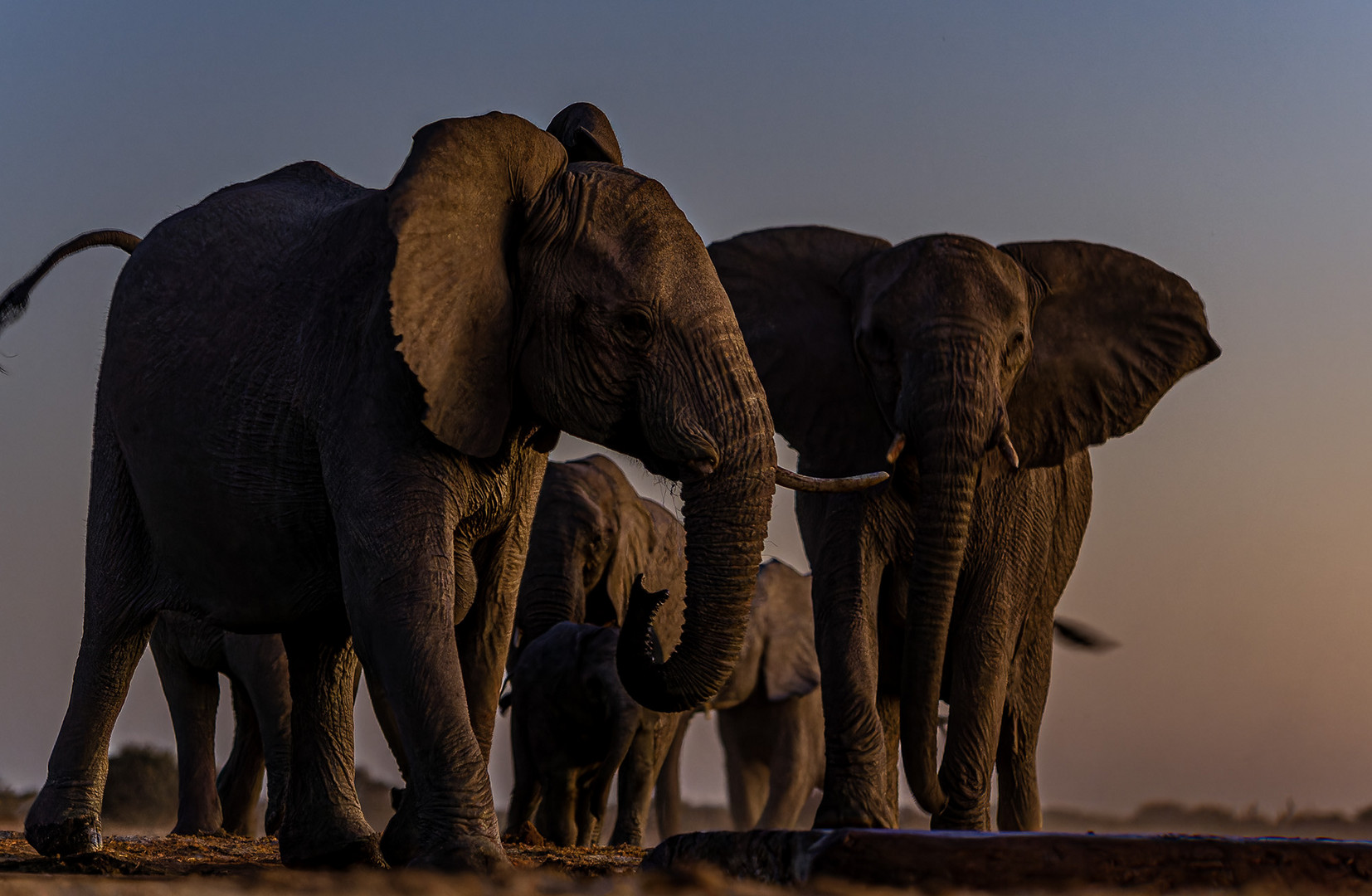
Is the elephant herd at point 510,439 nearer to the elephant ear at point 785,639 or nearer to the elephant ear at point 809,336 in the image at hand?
the elephant ear at point 809,336

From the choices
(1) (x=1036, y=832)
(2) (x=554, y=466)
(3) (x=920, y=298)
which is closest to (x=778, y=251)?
(3) (x=920, y=298)

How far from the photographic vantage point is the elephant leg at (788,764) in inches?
621

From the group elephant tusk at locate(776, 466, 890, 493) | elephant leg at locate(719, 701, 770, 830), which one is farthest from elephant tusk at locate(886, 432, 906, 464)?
elephant leg at locate(719, 701, 770, 830)

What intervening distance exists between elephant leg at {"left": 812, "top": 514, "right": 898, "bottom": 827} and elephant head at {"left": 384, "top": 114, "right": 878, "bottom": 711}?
2196 millimetres

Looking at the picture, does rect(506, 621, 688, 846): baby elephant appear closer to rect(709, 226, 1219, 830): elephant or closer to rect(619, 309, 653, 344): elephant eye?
rect(709, 226, 1219, 830): elephant

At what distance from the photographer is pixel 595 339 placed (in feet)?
16.5

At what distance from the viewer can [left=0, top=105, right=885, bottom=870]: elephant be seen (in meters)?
4.86

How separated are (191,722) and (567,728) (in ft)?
7.24

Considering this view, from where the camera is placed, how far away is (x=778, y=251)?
344 inches

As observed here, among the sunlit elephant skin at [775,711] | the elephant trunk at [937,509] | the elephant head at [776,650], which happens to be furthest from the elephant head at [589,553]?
the elephant trunk at [937,509]

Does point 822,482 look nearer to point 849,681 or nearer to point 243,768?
point 849,681

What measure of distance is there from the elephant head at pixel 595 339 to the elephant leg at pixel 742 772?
1182 cm

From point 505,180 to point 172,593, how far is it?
1.85m

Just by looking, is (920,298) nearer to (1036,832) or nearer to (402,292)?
(402,292)
